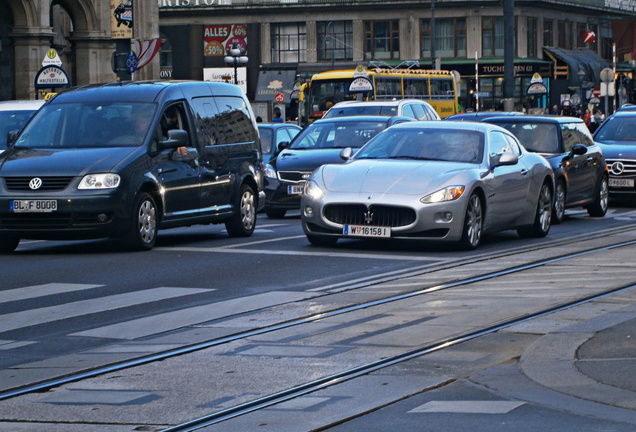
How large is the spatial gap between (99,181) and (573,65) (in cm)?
7630

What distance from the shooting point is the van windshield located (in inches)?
599

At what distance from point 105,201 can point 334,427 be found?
8.57 metres

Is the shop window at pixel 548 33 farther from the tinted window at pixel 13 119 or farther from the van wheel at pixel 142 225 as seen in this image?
the van wheel at pixel 142 225

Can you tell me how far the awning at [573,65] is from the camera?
87.7m

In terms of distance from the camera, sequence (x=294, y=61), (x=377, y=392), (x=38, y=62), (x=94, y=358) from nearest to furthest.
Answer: (x=377, y=392) → (x=94, y=358) → (x=38, y=62) → (x=294, y=61)

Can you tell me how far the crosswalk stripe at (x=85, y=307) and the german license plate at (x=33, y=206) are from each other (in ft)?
10.9

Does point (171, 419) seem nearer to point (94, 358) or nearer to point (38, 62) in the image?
point (94, 358)

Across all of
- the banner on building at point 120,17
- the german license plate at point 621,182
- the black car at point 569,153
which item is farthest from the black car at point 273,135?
the banner on building at point 120,17

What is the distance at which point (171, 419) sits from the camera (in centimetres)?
620

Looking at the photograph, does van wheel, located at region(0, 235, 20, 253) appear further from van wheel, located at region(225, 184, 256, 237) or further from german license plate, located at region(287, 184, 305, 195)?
german license plate, located at region(287, 184, 305, 195)

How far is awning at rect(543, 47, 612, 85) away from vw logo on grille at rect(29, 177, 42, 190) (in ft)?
241

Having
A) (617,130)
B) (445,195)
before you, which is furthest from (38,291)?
(617,130)

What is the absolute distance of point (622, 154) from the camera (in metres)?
23.9

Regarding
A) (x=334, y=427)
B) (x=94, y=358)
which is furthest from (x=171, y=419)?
(x=94, y=358)
